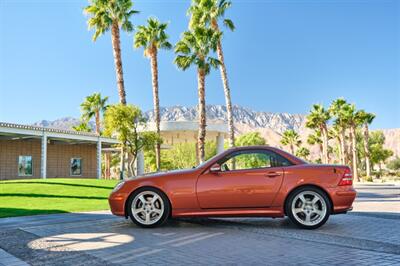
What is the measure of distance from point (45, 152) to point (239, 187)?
76.2 ft

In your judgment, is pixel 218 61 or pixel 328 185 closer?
pixel 328 185

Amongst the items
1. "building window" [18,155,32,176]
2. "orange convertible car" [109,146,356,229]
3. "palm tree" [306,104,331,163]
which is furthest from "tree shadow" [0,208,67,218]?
"palm tree" [306,104,331,163]

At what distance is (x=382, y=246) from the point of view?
5.14 metres

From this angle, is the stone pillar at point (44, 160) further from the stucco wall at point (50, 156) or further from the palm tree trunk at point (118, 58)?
the palm tree trunk at point (118, 58)

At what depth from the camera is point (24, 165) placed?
30328 millimetres

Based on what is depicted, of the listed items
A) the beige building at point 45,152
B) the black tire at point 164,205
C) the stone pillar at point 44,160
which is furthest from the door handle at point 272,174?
the stone pillar at point 44,160

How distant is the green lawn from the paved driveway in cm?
305

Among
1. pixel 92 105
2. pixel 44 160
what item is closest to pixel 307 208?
pixel 44 160

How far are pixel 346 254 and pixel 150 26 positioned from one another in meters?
29.3

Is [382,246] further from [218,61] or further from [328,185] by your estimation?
[218,61]

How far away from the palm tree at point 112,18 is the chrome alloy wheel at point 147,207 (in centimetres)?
2150

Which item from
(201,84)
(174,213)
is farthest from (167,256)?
(201,84)

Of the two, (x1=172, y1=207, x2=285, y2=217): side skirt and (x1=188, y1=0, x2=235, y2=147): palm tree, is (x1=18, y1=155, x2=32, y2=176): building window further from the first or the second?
(x1=172, y1=207, x2=285, y2=217): side skirt

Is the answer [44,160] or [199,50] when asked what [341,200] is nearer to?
[199,50]
